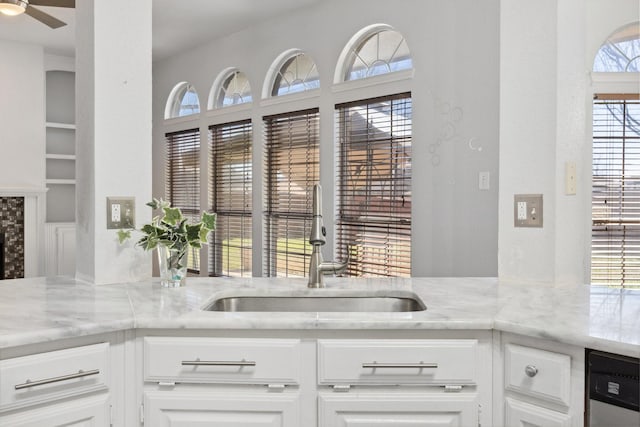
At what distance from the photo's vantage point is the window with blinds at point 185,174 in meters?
6.27

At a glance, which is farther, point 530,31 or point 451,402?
point 530,31

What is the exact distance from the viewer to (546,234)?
2.13 meters

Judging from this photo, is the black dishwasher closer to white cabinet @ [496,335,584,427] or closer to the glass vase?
white cabinet @ [496,335,584,427]

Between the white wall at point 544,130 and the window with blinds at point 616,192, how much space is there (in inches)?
80.1

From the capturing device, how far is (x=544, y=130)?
2.12m

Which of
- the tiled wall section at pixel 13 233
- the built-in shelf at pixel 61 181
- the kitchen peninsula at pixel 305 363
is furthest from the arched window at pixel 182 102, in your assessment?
the kitchen peninsula at pixel 305 363

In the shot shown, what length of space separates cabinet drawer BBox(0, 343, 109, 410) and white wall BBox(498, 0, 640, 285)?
1.54m

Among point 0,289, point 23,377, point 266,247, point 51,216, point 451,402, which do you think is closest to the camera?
point 23,377

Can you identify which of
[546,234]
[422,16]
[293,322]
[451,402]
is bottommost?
[451,402]

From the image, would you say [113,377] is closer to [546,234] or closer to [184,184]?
[546,234]

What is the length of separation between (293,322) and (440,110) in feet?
8.70

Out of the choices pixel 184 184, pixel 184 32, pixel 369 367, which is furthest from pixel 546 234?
pixel 184 184

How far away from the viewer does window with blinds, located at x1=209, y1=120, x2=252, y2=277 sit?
5.56 metres

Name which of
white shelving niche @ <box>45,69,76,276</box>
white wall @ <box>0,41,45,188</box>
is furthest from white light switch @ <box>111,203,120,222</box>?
Result: white shelving niche @ <box>45,69,76,276</box>
